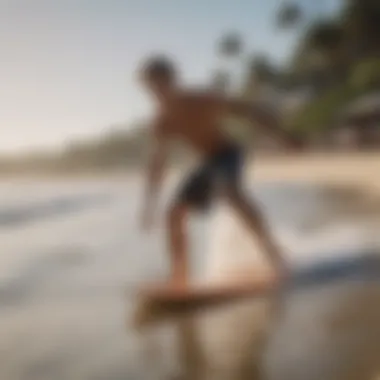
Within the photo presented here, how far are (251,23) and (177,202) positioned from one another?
28 cm

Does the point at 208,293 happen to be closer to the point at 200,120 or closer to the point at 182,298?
the point at 182,298

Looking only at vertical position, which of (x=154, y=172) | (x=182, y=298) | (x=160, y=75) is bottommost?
(x=182, y=298)

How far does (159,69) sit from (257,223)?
9.9 inches

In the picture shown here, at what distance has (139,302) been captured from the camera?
3.32 ft

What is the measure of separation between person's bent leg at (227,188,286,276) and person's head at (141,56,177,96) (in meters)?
0.17

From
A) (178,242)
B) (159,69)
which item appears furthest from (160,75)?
(178,242)

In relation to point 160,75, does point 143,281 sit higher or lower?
lower

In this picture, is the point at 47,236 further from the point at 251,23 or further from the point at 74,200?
the point at 251,23

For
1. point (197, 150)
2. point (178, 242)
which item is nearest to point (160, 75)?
point (197, 150)

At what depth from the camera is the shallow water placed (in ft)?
3.19

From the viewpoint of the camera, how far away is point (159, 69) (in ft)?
3.42

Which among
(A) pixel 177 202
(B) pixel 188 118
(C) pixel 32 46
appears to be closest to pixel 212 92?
(B) pixel 188 118

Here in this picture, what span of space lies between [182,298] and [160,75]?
1.00 ft

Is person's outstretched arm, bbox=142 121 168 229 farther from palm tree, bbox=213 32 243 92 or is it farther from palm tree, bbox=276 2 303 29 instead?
palm tree, bbox=276 2 303 29
